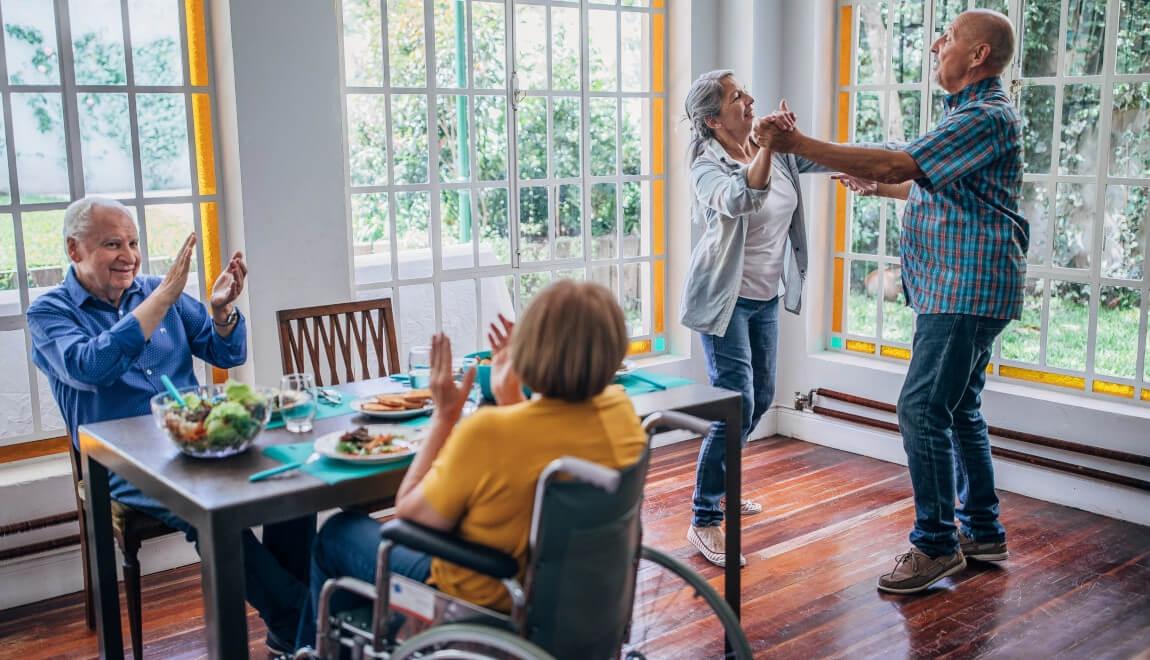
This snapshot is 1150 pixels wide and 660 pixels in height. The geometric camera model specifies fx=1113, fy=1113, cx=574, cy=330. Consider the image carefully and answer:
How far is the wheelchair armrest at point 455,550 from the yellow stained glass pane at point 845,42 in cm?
366

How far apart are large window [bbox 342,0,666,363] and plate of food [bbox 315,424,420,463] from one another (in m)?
1.80

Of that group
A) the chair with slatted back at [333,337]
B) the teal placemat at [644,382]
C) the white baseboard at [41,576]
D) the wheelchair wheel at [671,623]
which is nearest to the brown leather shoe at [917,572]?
the wheelchair wheel at [671,623]

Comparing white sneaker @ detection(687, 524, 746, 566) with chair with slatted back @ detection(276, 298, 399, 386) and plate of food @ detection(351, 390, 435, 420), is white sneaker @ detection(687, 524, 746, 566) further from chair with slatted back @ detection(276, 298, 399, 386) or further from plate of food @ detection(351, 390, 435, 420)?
plate of food @ detection(351, 390, 435, 420)

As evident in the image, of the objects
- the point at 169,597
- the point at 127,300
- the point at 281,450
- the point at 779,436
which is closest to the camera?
the point at 281,450

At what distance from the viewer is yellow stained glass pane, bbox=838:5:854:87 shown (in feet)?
16.2

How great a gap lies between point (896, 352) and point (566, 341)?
3322 mm

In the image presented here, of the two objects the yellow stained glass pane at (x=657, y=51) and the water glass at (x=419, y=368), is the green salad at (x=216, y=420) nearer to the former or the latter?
the water glass at (x=419, y=368)

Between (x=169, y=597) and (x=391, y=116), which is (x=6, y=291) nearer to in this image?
(x=169, y=597)

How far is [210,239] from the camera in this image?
3873 mm

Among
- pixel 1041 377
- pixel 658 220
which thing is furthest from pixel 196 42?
pixel 1041 377

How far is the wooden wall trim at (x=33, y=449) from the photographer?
11.8ft

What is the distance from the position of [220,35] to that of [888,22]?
275 cm

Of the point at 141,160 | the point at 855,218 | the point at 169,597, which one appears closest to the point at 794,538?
the point at 855,218

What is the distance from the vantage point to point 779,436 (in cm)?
529
